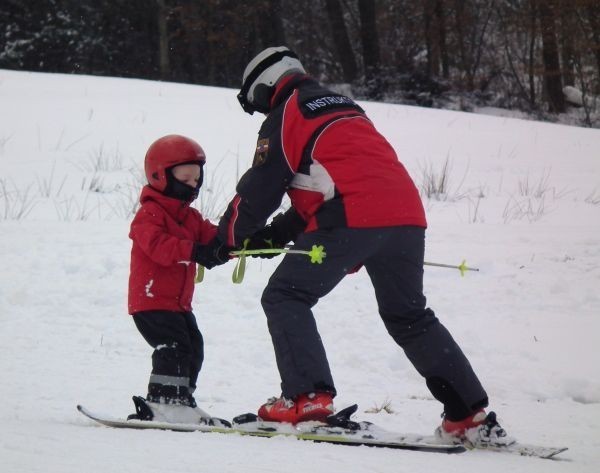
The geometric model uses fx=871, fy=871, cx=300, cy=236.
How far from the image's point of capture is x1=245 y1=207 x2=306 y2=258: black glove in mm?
3732

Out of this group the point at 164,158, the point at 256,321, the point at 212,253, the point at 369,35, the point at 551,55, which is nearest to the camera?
the point at 212,253

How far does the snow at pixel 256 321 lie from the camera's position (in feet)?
9.59

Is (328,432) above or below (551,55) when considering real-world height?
below

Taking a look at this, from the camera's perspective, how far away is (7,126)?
10562 mm

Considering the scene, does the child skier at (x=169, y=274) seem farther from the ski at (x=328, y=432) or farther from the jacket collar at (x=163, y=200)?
the ski at (x=328, y=432)

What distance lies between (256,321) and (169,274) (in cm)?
190

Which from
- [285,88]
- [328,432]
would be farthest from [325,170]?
[328,432]

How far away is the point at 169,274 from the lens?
3824 mm

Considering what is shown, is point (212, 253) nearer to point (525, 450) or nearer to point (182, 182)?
point (182, 182)

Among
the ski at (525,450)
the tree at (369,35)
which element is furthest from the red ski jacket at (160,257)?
the tree at (369,35)

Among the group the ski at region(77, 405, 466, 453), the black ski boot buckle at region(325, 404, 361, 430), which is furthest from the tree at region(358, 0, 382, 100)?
the black ski boot buckle at region(325, 404, 361, 430)

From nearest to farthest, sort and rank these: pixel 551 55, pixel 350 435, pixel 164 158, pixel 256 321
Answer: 1. pixel 350 435
2. pixel 164 158
3. pixel 256 321
4. pixel 551 55

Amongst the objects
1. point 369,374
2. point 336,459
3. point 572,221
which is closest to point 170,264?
point 336,459

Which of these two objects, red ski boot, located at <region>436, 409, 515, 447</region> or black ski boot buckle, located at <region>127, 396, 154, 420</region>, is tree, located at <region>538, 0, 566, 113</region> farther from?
black ski boot buckle, located at <region>127, 396, 154, 420</region>
